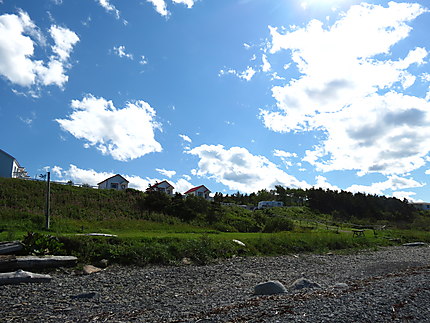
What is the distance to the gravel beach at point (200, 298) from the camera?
8.30m

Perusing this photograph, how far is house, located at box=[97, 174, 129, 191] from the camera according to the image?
75.5 m

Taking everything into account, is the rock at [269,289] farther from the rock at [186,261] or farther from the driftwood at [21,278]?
the driftwood at [21,278]

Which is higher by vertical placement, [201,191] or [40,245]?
[201,191]

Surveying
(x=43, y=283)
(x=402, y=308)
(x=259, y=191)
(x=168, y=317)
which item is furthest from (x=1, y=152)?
(x=259, y=191)

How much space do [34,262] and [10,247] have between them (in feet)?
4.29

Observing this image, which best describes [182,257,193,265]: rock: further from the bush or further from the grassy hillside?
the bush

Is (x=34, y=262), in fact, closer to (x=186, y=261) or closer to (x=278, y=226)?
(x=186, y=261)

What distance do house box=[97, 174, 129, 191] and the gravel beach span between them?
6174 cm

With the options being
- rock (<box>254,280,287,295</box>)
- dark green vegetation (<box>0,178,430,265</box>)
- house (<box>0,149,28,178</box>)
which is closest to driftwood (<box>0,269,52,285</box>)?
dark green vegetation (<box>0,178,430,265</box>)

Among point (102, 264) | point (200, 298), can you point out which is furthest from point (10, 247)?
point (200, 298)

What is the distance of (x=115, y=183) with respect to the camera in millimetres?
75812

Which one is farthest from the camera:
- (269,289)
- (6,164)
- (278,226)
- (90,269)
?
(6,164)

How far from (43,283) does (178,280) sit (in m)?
5.23

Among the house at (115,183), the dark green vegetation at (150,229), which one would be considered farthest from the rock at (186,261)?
the house at (115,183)
